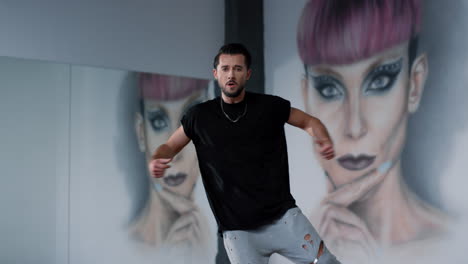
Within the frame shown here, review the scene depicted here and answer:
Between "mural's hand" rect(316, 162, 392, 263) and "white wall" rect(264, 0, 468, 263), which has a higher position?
"white wall" rect(264, 0, 468, 263)

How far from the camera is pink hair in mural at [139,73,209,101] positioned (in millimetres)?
4260

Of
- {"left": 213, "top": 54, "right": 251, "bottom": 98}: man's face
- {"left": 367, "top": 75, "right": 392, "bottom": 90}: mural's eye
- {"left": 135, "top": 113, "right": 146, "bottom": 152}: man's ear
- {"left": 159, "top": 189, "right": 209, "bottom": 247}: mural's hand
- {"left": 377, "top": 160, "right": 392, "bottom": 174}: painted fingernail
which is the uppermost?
{"left": 367, "top": 75, "right": 392, "bottom": 90}: mural's eye

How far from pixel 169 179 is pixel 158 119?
490mm

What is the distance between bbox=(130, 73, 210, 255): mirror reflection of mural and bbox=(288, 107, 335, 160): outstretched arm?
1816mm

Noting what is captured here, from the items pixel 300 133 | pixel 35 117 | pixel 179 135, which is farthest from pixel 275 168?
pixel 300 133

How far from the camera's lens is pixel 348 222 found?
4.09 metres

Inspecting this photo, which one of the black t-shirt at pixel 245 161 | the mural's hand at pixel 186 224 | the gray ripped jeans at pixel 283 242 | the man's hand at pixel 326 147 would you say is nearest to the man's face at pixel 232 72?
the black t-shirt at pixel 245 161

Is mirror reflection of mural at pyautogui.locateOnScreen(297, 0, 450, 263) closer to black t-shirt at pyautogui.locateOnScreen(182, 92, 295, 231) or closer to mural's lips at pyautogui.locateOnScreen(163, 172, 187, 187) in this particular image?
mural's lips at pyautogui.locateOnScreen(163, 172, 187, 187)

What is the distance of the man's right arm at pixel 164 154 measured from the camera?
2.37 m

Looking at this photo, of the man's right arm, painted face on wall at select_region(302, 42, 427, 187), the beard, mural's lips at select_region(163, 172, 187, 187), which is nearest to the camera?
the man's right arm

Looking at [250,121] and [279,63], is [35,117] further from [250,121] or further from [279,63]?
[279,63]

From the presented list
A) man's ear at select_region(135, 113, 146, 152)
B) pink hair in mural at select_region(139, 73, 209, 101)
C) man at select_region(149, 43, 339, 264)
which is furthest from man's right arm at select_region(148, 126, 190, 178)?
pink hair in mural at select_region(139, 73, 209, 101)

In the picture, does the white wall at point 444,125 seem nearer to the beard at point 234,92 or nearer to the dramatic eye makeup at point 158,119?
the beard at point 234,92

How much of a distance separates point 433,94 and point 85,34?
2514 mm
